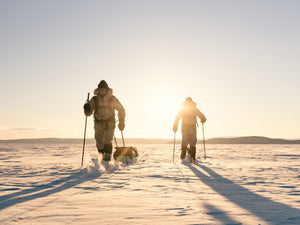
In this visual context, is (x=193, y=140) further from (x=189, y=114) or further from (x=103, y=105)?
(x=103, y=105)

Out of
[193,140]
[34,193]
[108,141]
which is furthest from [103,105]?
[34,193]

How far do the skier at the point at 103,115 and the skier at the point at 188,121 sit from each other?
10.7 feet

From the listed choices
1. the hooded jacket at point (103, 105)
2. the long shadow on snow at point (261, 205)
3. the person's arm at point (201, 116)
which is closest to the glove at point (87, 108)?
the hooded jacket at point (103, 105)

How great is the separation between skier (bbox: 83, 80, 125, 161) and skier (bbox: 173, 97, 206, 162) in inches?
→ 129

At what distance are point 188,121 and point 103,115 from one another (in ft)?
12.3

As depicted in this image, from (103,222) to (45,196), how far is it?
4.68ft

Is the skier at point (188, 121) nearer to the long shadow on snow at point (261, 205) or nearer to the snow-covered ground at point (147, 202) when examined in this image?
the snow-covered ground at point (147, 202)

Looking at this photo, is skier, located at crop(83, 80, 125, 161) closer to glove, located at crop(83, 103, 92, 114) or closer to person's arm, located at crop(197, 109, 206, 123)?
glove, located at crop(83, 103, 92, 114)

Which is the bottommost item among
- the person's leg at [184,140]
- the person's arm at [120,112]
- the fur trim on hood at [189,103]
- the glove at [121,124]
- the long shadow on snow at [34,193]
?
the long shadow on snow at [34,193]

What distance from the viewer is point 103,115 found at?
7.98 m

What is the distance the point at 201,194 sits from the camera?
3.77 m

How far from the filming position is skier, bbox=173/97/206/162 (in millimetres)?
10359

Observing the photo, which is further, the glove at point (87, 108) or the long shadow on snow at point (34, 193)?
the glove at point (87, 108)

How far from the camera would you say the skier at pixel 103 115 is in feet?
26.0
